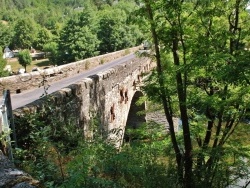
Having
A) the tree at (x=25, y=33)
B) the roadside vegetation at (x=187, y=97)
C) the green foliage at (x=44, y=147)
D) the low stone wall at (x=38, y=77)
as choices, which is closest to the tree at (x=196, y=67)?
the roadside vegetation at (x=187, y=97)

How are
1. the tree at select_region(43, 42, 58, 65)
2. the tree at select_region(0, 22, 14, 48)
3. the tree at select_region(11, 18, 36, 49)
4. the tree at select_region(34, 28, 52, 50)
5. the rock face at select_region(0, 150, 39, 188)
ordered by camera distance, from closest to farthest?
the rock face at select_region(0, 150, 39, 188) → the tree at select_region(43, 42, 58, 65) → the tree at select_region(34, 28, 52, 50) → the tree at select_region(11, 18, 36, 49) → the tree at select_region(0, 22, 14, 48)

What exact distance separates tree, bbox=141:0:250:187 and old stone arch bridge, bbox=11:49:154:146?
1069mm

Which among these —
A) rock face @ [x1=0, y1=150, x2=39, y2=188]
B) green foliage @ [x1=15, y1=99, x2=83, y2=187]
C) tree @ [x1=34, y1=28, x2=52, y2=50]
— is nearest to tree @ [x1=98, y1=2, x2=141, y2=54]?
tree @ [x1=34, y1=28, x2=52, y2=50]

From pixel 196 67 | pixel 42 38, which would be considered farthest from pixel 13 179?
pixel 42 38

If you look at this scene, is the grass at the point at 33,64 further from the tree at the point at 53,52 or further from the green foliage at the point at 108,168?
the green foliage at the point at 108,168

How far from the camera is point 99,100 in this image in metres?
10.3

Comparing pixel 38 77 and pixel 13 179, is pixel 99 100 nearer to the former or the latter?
pixel 38 77

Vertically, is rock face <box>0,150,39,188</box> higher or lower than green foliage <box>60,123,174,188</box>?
higher

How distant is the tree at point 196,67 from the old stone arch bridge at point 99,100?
1.07m

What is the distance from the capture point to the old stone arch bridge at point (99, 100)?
5879mm

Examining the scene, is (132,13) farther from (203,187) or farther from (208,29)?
(203,187)

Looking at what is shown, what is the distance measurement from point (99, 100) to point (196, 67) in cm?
438

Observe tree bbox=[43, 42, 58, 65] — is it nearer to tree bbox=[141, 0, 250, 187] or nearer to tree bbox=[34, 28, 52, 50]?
tree bbox=[34, 28, 52, 50]

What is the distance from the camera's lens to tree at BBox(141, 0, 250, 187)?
21.9 feet
